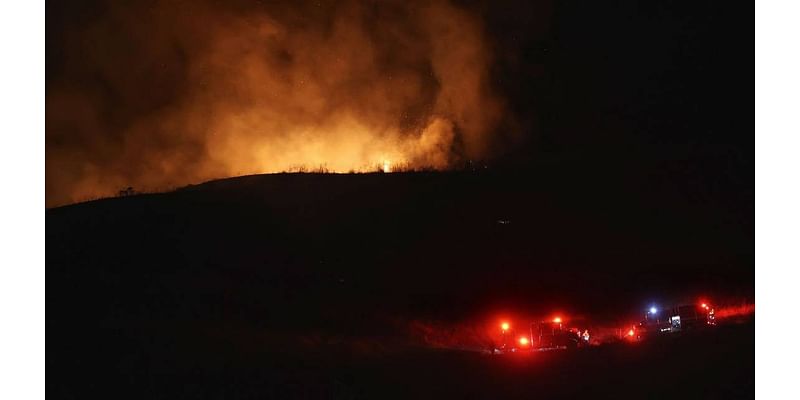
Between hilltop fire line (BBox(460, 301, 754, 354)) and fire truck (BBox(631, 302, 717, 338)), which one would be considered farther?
fire truck (BBox(631, 302, 717, 338))

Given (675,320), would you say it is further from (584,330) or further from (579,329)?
(579,329)

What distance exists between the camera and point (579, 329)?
40.7 feet

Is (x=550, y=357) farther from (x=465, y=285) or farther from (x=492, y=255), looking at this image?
(x=492, y=255)

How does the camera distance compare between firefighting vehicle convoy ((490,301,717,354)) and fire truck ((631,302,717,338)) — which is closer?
firefighting vehicle convoy ((490,301,717,354))

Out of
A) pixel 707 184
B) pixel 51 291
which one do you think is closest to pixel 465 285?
pixel 51 291

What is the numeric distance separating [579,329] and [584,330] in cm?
14

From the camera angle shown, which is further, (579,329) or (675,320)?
(675,320)

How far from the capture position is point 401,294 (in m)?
14.6

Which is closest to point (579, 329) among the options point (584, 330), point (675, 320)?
point (584, 330)

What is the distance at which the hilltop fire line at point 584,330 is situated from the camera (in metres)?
11.9

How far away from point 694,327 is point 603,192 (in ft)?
29.6

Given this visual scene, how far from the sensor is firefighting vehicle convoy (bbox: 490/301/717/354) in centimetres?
1189

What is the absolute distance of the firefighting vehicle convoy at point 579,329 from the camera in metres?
11.9

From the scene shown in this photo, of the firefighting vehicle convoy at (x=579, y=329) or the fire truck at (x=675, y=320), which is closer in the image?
the firefighting vehicle convoy at (x=579, y=329)
